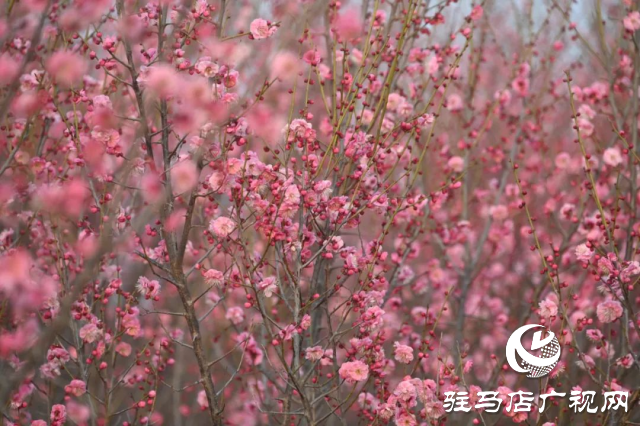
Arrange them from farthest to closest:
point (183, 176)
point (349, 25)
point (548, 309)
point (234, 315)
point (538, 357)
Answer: point (234, 315) < point (349, 25) < point (538, 357) < point (548, 309) < point (183, 176)

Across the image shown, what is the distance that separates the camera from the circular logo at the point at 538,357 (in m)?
4.01

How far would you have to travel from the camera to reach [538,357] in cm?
413

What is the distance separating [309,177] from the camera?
12.0 feet

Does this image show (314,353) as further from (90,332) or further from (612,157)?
(612,157)

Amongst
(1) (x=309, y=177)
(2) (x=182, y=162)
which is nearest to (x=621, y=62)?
(1) (x=309, y=177)

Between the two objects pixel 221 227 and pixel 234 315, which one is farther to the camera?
pixel 234 315

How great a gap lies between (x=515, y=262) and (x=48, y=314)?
23.7 ft

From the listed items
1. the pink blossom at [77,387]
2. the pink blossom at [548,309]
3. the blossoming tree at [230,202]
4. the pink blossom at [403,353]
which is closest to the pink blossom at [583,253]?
the blossoming tree at [230,202]

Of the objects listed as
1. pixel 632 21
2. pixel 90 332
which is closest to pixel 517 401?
pixel 90 332

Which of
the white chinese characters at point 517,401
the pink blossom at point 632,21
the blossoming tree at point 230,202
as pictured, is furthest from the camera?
the pink blossom at point 632,21

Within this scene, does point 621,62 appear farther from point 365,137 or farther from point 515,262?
point 515,262

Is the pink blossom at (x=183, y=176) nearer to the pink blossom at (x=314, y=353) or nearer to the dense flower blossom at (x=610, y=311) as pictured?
the pink blossom at (x=314, y=353)

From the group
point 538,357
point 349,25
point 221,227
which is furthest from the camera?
point 349,25

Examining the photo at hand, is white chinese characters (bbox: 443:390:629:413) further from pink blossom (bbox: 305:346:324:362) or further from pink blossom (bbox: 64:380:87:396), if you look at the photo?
pink blossom (bbox: 64:380:87:396)
